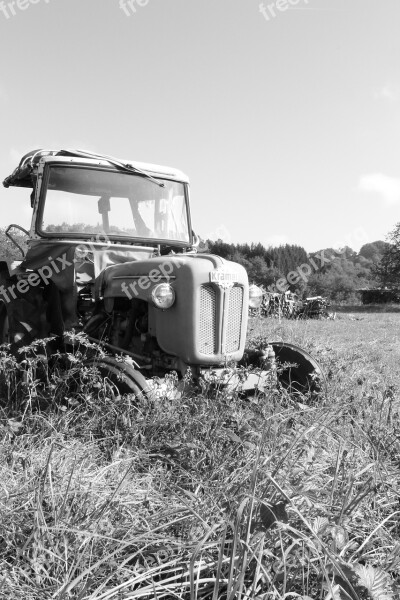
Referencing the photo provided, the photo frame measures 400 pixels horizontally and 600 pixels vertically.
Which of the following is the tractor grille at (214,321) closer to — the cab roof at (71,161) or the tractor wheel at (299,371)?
the tractor wheel at (299,371)

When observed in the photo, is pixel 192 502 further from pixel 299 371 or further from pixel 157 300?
pixel 299 371

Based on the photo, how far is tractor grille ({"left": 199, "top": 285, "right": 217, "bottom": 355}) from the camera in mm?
3826

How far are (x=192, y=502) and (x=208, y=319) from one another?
5.75 feet

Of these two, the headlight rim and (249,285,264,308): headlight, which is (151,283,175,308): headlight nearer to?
the headlight rim

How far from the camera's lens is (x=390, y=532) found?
2352 millimetres

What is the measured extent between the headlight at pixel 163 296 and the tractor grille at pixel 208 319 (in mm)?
225

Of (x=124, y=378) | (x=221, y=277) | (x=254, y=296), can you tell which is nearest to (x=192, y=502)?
(x=124, y=378)

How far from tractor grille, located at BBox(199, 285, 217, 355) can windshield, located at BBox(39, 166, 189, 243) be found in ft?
4.32

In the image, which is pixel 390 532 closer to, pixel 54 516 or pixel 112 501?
pixel 112 501

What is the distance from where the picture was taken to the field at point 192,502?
5.98 feet

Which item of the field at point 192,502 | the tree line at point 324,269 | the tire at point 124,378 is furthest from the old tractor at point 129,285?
the tree line at point 324,269

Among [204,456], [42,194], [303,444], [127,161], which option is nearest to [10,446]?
[204,456]

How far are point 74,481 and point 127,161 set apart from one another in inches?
132

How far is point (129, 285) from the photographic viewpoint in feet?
13.4
